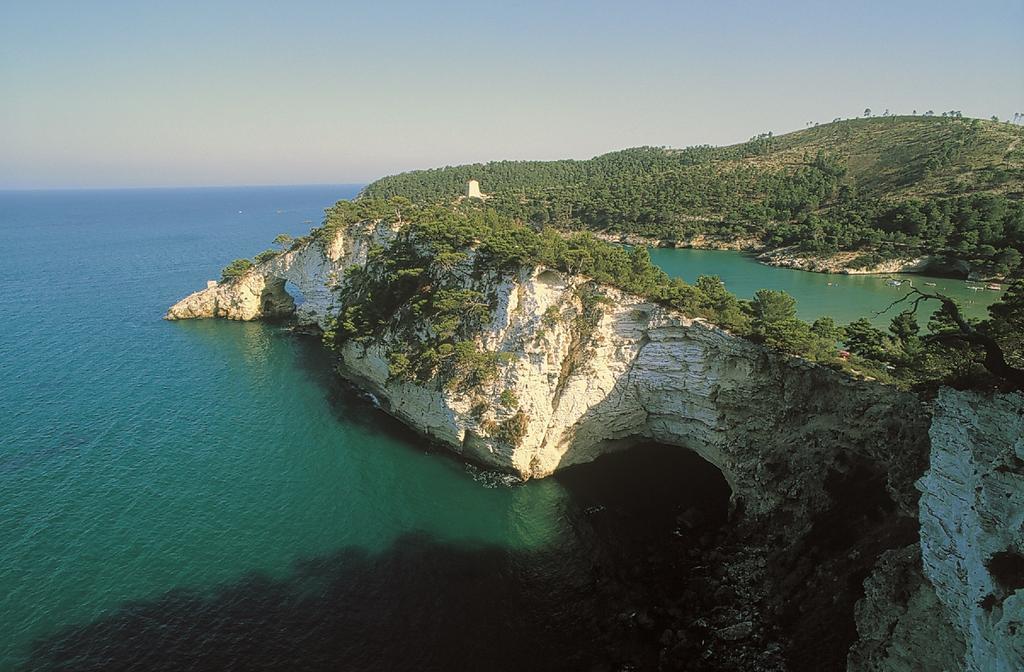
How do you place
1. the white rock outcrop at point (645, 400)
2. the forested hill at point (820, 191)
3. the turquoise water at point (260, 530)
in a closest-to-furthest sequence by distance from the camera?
the turquoise water at point (260, 530) < the white rock outcrop at point (645, 400) < the forested hill at point (820, 191)

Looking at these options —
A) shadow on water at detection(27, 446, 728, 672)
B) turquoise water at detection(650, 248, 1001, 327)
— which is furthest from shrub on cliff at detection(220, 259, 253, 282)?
turquoise water at detection(650, 248, 1001, 327)

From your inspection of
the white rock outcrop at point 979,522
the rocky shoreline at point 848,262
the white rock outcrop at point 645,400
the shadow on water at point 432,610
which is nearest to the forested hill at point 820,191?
the rocky shoreline at point 848,262

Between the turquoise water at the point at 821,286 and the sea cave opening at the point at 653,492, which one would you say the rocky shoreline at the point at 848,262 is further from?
the sea cave opening at the point at 653,492

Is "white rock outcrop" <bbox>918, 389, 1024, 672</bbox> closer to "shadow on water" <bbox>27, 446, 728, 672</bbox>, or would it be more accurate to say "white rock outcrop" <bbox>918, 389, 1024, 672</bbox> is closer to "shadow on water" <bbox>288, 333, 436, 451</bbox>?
"shadow on water" <bbox>27, 446, 728, 672</bbox>

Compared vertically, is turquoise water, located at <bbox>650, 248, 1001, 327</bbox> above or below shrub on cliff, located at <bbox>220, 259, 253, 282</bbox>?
below

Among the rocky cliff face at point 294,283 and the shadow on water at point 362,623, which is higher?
the rocky cliff face at point 294,283

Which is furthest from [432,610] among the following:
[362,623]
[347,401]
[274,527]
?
[347,401]
